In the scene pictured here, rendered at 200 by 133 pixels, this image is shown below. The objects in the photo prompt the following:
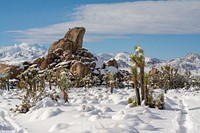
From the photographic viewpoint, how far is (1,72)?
117 m

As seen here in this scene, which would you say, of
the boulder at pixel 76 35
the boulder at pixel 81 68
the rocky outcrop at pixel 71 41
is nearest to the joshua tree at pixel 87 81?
the boulder at pixel 81 68

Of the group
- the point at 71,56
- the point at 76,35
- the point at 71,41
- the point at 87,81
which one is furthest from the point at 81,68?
the point at 76,35

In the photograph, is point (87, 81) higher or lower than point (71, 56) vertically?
lower

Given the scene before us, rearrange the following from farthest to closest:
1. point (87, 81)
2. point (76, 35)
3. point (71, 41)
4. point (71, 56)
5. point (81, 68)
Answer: point (76, 35) < point (71, 41) < point (71, 56) < point (81, 68) < point (87, 81)

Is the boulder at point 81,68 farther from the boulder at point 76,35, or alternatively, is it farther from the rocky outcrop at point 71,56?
the boulder at point 76,35

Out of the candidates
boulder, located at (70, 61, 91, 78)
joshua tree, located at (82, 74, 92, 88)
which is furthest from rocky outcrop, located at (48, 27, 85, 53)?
joshua tree, located at (82, 74, 92, 88)

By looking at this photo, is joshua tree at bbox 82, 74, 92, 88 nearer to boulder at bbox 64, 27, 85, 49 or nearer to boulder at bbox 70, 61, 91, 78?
boulder at bbox 70, 61, 91, 78

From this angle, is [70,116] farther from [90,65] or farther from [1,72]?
[1,72]

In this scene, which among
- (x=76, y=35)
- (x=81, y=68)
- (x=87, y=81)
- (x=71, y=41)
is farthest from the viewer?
(x=76, y=35)

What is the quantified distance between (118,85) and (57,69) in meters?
21.1

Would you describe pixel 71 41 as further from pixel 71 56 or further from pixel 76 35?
pixel 71 56

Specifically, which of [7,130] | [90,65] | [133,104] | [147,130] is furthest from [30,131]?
[90,65]

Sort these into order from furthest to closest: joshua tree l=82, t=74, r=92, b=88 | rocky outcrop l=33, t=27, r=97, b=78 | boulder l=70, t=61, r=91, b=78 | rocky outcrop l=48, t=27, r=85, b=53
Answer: rocky outcrop l=48, t=27, r=85, b=53 → rocky outcrop l=33, t=27, r=97, b=78 → boulder l=70, t=61, r=91, b=78 → joshua tree l=82, t=74, r=92, b=88

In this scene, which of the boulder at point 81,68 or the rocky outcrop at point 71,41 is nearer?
the boulder at point 81,68
